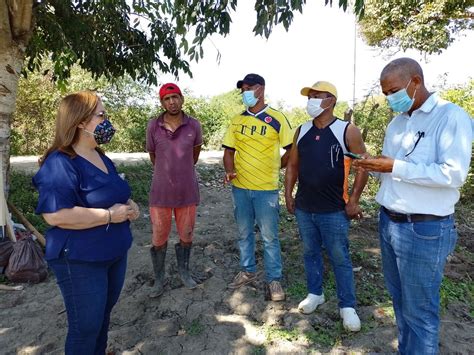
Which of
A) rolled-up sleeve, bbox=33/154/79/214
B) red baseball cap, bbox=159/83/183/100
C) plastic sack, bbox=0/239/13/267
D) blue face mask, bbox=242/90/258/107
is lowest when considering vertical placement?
plastic sack, bbox=0/239/13/267

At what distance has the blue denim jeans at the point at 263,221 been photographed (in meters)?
3.31

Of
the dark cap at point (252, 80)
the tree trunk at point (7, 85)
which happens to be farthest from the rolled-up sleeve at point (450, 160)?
the tree trunk at point (7, 85)

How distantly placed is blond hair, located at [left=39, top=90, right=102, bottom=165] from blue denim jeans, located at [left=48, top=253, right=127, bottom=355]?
21.9 inches

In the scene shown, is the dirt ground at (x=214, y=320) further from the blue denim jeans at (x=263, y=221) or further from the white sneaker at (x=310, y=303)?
the blue denim jeans at (x=263, y=221)

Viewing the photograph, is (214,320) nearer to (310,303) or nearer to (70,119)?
(310,303)

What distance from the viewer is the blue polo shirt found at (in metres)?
1.81

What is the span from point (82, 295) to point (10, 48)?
2.97 metres

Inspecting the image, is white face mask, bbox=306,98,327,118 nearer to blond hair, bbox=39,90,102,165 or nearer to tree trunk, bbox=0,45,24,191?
blond hair, bbox=39,90,102,165

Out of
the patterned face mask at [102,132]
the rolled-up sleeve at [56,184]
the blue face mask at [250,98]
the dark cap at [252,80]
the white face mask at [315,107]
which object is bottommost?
the rolled-up sleeve at [56,184]

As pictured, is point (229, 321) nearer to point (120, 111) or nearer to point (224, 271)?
point (224, 271)

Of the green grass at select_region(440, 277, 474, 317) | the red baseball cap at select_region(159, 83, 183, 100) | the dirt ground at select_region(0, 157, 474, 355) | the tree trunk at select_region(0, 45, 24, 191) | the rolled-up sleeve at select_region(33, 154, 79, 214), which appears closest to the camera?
the rolled-up sleeve at select_region(33, 154, 79, 214)

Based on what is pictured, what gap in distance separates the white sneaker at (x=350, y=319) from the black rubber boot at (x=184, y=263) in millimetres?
1410


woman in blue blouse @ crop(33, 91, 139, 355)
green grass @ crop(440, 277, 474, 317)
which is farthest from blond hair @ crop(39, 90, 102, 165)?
green grass @ crop(440, 277, 474, 317)

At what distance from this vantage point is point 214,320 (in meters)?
3.08
